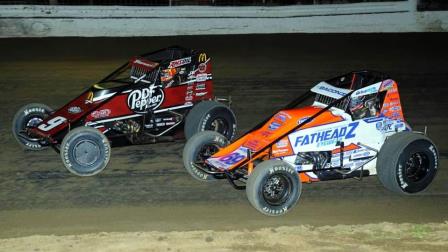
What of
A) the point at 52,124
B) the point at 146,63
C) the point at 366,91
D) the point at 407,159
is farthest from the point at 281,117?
the point at 52,124

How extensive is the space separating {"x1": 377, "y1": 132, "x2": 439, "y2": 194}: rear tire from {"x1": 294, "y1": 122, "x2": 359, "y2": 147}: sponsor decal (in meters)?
0.40

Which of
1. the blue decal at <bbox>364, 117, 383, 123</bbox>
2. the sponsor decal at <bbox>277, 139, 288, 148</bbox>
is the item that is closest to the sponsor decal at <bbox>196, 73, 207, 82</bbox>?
the sponsor decal at <bbox>277, 139, 288, 148</bbox>

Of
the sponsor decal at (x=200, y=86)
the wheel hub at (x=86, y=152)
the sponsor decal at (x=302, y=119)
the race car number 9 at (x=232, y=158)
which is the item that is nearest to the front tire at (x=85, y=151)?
the wheel hub at (x=86, y=152)

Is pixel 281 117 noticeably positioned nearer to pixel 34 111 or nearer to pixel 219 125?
pixel 219 125

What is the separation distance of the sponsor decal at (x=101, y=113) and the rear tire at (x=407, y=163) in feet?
11.6

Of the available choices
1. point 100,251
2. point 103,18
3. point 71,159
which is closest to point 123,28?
point 103,18

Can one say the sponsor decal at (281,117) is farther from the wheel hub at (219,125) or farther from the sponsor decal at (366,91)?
the wheel hub at (219,125)

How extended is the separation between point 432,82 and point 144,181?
7.99 meters

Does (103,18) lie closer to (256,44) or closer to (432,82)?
(256,44)

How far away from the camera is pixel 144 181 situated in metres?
7.44

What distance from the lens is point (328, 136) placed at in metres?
6.77

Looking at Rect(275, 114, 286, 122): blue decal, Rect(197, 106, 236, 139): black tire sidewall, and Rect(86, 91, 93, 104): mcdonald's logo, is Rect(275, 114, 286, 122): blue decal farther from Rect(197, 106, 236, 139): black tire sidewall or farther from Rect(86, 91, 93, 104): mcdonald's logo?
Rect(86, 91, 93, 104): mcdonald's logo

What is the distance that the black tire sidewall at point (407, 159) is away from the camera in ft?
21.9

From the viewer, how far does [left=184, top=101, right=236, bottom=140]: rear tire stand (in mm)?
8477
